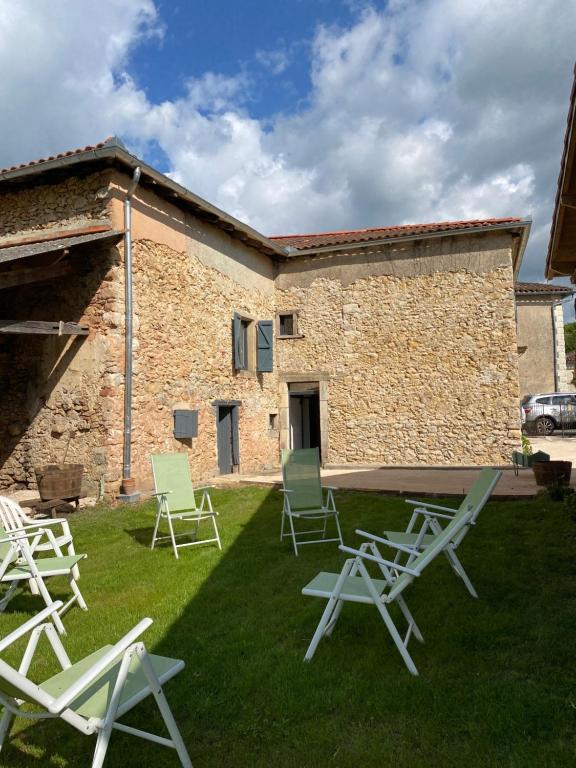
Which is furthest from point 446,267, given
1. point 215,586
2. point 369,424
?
point 215,586

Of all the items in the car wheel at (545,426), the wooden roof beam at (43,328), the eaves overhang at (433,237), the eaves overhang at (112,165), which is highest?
the eaves overhang at (112,165)

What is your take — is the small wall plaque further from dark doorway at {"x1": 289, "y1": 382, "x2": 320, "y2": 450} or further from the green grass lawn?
the green grass lawn

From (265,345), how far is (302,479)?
6064 mm

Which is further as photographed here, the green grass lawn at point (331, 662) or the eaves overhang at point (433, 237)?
the eaves overhang at point (433, 237)

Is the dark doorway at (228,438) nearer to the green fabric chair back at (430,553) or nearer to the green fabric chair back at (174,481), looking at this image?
the green fabric chair back at (174,481)

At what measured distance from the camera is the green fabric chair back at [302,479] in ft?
17.2

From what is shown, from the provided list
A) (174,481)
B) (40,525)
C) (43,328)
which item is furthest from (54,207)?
(40,525)

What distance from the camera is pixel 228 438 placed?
10.3 m

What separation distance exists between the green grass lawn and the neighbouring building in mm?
16611

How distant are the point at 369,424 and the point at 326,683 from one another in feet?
28.9

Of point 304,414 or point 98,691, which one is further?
point 304,414

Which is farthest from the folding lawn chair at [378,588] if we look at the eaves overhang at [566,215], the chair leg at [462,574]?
the eaves overhang at [566,215]

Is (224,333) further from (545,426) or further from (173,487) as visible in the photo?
(545,426)

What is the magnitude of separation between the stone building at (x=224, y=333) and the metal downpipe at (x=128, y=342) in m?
0.02
